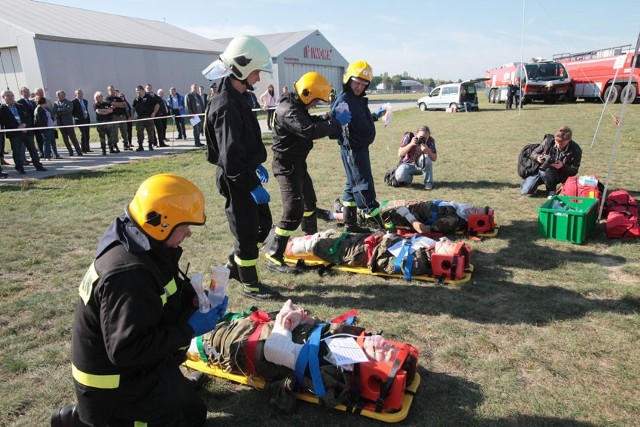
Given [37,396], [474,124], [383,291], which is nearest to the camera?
[37,396]

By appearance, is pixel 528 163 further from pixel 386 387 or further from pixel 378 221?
pixel 386 387

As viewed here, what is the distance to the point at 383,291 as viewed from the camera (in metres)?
4.74

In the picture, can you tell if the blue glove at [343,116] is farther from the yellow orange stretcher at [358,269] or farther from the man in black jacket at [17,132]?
the man in black jacket at [17,132]

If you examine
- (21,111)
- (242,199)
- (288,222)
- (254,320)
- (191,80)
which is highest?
(191,80)

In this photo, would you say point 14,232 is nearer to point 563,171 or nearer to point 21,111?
point 21,111

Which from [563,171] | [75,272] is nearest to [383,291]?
[75,272]

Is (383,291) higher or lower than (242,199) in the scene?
lower

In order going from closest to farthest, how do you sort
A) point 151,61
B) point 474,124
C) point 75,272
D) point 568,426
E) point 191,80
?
1. point 568,426
2. point 75,272
3. point 474,124
4. point 151,61
5. point 191,80

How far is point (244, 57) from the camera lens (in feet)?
13.3

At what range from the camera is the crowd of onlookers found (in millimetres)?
11805

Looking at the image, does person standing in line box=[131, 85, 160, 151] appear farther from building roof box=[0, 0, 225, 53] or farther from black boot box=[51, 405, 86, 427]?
black boot box=[51, 405, 86, 427]

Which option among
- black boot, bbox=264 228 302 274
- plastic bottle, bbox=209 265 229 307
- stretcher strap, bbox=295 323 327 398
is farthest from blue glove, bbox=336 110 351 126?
stretcher strap, bbox=295 323 327 398

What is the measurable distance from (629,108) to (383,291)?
23.8m

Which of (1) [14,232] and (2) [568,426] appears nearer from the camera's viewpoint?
(2) [568,426]
